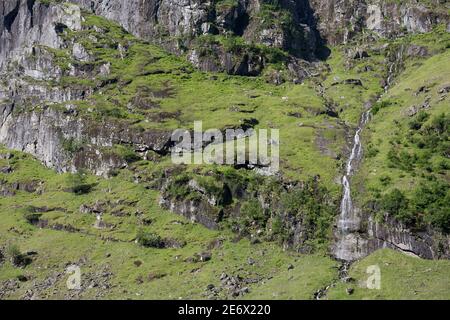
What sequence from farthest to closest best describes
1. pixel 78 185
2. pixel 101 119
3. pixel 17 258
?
pixel 101 119, pixel 78 185, pixel 17 258

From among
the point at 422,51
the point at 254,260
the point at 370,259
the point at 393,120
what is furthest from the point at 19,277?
the point at 422,51

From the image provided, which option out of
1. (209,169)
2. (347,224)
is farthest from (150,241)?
(347,224)

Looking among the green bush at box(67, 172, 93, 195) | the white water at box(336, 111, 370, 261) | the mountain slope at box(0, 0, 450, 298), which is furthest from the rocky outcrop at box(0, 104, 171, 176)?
the white water at box(336, 111, 370, 261)

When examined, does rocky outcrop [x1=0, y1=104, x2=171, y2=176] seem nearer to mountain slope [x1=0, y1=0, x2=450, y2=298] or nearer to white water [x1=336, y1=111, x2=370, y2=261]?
mountain slope [x1=0, y1=0, x2=450, y2=298]

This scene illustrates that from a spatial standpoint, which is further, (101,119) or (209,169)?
(101,119)

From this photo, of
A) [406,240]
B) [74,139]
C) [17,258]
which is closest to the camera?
[406,240]

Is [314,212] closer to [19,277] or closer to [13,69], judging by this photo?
[19,277]

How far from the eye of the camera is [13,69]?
7781 inches

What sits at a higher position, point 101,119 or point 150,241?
point 101,119

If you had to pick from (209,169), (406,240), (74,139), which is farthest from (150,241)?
(74,139)

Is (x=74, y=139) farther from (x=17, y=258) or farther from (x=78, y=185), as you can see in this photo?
(x=17, y=258)

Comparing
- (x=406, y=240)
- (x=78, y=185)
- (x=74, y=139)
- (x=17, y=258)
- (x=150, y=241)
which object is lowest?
(x=17, y=258)

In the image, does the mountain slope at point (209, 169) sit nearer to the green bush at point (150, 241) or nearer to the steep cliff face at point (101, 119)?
the green bush at point (150, 241)

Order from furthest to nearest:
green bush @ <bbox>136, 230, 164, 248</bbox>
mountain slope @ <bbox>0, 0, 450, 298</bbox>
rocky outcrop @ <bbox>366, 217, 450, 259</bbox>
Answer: green bush @ <bbox>136, 230, 164, 248</bbox> → mountain slope @ <bbox>0, 0, 450, 298</bbox> → rocky outcrop @ <bbox>366, 217, 450, 259</bbox>
